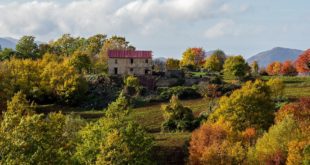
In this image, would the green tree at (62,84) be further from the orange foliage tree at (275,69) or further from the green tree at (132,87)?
the orange foliage tree at (275,69)

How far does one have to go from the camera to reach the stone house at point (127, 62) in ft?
369

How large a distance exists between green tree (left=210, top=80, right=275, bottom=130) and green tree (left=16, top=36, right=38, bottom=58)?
2556 inches

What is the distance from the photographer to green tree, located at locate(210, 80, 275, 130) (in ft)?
231

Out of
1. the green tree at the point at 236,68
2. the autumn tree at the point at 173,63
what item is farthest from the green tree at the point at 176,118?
the autumn tree at the point at 173,63

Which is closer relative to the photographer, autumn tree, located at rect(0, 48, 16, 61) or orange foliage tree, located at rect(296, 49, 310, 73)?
autumn tree, located at rect(0, 48, 16, 61)

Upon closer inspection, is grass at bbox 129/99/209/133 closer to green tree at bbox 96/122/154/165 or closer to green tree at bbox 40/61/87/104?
→ green tree at bbox 40/61/87/104

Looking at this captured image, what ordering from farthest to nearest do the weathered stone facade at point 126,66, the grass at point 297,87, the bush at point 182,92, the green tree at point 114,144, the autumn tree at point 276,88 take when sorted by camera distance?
the weathered stone facade at point 126,66 < the bush at point 182,92 < the grass at point 297,87 < the autumn tree at point 276,88 < the green tree at point 114,144

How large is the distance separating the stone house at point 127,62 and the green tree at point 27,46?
72.4 ft

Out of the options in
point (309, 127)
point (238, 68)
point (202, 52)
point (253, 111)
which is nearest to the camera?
point (309, 127)

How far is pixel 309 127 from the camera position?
207ft

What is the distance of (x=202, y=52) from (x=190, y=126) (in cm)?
11691

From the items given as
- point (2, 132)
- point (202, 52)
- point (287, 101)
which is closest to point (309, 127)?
point (287, 101)

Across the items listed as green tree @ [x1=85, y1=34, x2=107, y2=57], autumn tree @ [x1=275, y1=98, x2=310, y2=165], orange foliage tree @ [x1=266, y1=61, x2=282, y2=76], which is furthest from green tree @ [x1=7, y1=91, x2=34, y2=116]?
orange foliage tree @ [x1=266, y1=61, x2=282, y2=76]

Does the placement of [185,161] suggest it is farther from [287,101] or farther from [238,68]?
[238,68]
